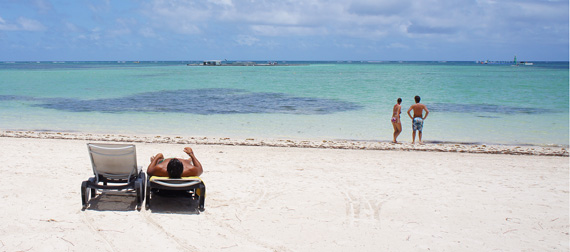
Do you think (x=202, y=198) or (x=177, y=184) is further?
(x=202, y=198)

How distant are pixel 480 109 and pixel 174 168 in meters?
20.4

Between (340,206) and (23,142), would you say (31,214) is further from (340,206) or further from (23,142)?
(23,142)

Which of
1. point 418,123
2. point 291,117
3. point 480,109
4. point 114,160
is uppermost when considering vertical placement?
point 114,160

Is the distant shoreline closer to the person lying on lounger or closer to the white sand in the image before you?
the white sand

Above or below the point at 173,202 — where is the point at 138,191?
above

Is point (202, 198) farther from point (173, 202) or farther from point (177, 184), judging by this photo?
point (173, 202)

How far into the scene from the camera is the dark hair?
5.72 meters

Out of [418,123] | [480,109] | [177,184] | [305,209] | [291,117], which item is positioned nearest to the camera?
[177,184]

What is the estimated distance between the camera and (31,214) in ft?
18.6

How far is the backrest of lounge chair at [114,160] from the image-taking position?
5.75 m

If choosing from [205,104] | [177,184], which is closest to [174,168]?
[177,184]

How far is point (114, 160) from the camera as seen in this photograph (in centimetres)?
581

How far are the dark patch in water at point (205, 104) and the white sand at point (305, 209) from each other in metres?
11.9

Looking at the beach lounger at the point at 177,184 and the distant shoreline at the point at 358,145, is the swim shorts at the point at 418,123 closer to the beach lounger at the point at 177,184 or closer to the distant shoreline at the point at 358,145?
the distant shoreline at the point at 358,145
